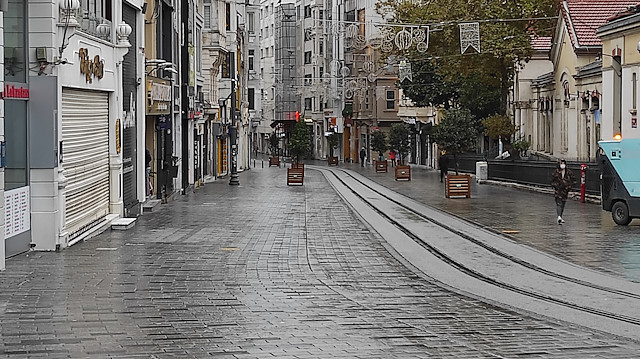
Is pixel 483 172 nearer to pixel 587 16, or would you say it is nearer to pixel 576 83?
pixel 576 83

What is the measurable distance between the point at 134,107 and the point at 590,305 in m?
17.9

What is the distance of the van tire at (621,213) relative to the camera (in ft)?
79.9

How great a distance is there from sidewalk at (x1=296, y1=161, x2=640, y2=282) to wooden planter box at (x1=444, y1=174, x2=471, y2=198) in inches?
16.5

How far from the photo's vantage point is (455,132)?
55.5 m

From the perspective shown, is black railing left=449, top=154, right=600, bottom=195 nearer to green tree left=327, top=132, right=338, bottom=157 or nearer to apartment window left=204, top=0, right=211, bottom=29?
apartment window left=204, top=0, right=211, bottom=29

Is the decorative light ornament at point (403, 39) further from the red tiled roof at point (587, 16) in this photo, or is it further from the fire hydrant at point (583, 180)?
the fire hydrant at point (583, 180)

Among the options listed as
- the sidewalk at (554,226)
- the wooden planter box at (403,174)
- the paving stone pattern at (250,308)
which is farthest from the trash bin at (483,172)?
the paving stone pattern at (250,308)

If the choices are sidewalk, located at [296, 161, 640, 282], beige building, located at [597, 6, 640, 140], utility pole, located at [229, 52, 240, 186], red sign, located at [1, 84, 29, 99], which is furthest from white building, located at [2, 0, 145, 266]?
utility pole, located at [229, 52, 240, 186]

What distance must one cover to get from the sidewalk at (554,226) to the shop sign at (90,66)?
963cm

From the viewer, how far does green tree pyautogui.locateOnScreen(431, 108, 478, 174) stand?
55500mm

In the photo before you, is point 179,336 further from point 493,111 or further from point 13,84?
point 493,111

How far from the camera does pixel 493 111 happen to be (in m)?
63.2

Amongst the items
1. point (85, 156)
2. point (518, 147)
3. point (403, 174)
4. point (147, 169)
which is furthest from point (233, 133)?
point (85, 156)

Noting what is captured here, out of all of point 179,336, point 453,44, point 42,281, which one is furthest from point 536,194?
point 179,336
